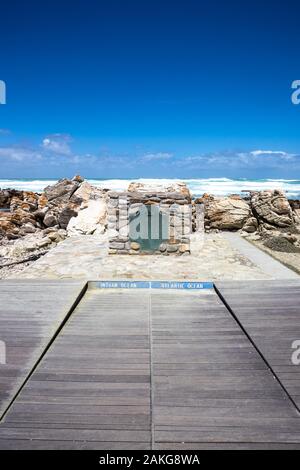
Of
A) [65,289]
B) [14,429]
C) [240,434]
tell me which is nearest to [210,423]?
[240,434]

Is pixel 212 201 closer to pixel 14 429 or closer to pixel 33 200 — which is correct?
pixel 33 200

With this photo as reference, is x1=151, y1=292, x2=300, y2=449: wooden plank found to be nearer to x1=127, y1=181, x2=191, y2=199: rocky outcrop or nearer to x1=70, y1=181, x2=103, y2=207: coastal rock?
x1=127, y1=181, x2=191, y2=199: rocky outcrop

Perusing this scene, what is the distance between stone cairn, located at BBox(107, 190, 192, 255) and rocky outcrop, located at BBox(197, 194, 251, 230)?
5.16 m

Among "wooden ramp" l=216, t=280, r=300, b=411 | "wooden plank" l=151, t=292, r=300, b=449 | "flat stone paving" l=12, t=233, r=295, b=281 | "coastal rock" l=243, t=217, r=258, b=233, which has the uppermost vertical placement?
"coastal rock" l=243, t=217, r=258, b=233

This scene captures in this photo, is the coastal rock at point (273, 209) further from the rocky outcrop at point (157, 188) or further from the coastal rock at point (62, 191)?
the coastal rock at point (62, 191)

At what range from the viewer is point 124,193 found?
919cm

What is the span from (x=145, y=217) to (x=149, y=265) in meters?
1.67

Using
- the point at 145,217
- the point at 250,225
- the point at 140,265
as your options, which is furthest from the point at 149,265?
the point at 250,225

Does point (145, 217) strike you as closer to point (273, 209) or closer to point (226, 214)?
point (226, 214)

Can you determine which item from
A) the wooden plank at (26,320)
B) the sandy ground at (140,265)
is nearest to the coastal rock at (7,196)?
the sandy ground at (140,265)

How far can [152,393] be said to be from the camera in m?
3.21

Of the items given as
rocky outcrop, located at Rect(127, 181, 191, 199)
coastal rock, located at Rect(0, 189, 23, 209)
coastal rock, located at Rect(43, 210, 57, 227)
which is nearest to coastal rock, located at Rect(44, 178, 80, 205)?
coastal rock, located at Rect(43, 210, 57, 227)

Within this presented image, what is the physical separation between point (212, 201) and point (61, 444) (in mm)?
13389

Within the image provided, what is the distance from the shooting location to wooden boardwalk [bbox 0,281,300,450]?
2.67 metres
